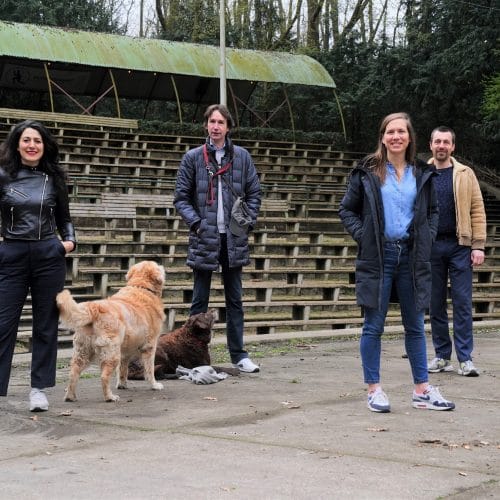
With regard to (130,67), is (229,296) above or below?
below

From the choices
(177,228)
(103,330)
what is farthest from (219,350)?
(177,228)

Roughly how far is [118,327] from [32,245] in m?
0.79

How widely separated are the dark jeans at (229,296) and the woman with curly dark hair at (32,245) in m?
1.69

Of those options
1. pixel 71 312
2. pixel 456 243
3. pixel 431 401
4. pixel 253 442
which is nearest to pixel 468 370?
pixel 456 243

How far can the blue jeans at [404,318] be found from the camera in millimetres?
5875

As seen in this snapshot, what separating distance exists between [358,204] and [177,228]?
10.4 meters

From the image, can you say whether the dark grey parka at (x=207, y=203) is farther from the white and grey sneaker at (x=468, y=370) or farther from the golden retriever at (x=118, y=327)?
the white and grey sneaker at (x=468, y=370)

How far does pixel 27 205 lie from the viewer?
583cm

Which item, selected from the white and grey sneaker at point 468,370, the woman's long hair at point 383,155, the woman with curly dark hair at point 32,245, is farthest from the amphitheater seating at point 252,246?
the woman's long hair at point 383,155

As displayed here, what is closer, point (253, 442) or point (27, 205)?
point (253, 442)

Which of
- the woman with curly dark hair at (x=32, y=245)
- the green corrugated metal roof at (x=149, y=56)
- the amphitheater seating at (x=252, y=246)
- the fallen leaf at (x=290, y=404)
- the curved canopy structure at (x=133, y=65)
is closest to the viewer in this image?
the woman with curly dark hair at (x=32, y=245)

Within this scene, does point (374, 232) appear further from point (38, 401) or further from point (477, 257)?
point (38, 401)

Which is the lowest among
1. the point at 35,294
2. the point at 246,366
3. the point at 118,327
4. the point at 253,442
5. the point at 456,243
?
the point at 246,366

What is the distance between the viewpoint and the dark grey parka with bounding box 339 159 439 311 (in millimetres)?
5805
